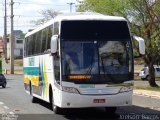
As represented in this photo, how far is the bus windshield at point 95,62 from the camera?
15688 mm

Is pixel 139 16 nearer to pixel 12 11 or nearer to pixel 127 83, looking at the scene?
pixel 127 83

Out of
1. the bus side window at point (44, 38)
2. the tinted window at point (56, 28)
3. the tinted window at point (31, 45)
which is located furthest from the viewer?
the tinted window at point (31, 45)

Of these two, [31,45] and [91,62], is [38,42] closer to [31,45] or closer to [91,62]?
[31,45]

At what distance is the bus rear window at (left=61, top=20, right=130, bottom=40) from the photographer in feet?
53.0

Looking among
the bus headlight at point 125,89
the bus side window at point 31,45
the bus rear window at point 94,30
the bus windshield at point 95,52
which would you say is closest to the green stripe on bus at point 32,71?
the bus side window at point 31,45

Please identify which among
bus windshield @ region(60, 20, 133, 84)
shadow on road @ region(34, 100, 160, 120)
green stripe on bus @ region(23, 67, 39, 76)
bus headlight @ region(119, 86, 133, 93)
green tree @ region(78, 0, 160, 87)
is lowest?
shadow on road @ region(34, 100, 160, 120)

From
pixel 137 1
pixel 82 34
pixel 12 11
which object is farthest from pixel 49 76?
pixel 12 11

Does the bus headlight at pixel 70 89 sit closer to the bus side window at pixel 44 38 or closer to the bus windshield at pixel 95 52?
the bus windshield at pixel 95 52

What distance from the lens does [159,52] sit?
36.6 m

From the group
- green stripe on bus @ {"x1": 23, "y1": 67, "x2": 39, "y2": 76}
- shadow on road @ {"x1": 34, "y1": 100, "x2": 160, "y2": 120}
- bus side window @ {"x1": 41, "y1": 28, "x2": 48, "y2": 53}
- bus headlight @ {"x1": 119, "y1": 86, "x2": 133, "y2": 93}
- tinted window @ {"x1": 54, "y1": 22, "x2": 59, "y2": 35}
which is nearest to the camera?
bus headlight @ {"x1": 119, "y1": 86, "x2": 133, "y2": 93}

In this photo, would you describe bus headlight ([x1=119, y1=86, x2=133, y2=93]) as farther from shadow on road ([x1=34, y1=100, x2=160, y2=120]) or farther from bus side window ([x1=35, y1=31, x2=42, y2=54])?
bus side window ([x1=35, y1=31, x2=42, y2=54])

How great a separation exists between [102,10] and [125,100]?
21.6 metres

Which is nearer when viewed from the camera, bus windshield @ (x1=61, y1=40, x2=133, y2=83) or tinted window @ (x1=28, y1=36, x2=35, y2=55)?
bus windshield @ (x1=61, y1=40, x2=133, y2=83)

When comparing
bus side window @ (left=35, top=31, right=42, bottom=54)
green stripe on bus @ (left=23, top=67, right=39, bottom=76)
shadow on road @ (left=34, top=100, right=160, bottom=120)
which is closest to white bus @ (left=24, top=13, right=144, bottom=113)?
shadow on road @ (left=34, top=100, right=160, bottom=120)
